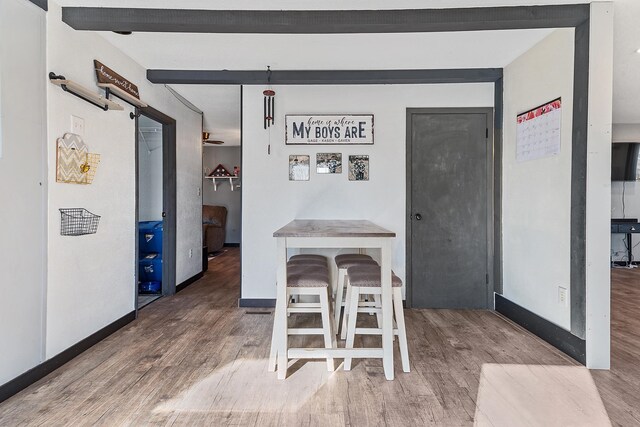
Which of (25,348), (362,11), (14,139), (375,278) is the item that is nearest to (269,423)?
(375,278)

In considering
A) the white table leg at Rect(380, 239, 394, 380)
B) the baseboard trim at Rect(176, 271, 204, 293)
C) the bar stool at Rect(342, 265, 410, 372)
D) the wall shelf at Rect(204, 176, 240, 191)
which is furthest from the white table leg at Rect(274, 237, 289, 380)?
the wall shelf at Rect(204, 176, 240, 191)

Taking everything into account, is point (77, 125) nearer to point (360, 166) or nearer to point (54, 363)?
point (54, 363)

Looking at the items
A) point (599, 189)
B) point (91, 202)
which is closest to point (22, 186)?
point (91, 202)

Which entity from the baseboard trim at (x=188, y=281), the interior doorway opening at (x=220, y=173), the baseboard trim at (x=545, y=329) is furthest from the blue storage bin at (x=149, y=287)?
the baseboard trim at (x=545, y=329)

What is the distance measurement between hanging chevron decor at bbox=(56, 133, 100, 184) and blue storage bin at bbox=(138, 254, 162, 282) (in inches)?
65.8

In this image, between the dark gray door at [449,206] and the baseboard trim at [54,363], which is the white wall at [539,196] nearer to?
the dark gray door at [449,206]

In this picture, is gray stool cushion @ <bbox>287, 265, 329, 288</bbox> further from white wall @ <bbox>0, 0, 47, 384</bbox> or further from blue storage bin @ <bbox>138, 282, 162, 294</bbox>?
blue storage bin @ <bbox>138, 282, 162, 294</bbox>

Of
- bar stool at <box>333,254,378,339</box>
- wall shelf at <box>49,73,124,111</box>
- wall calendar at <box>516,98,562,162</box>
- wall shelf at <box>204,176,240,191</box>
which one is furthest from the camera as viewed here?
wall shelf at <box>204,176,240,191</box>

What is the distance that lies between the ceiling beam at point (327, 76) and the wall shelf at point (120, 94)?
0.45 meters

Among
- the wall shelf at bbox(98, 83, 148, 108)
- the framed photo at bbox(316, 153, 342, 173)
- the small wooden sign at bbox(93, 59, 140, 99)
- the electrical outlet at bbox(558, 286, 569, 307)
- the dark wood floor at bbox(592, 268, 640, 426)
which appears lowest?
the dark wood floor at bbox(592, 268, 640, 426)

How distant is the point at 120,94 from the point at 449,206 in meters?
3.14

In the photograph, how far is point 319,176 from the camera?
3.47 metres

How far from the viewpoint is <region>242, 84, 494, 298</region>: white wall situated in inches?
136

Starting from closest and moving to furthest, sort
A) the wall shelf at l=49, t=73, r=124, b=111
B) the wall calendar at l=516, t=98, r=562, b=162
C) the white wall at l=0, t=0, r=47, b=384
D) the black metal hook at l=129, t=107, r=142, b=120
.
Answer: the white wall at l=0, t=0, r=47, b=384
the wall shelf at l=49, t=73, r=124, b=111
the wall calendar at l=516, t=98, r=562, b=162
the black metal hook at l=129, t=107, r=142, b=120
